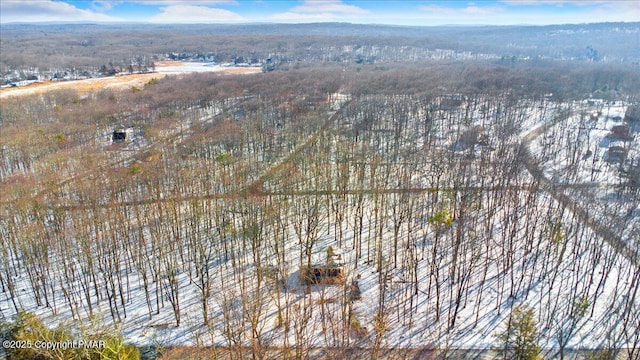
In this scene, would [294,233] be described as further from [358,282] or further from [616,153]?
[616,153]

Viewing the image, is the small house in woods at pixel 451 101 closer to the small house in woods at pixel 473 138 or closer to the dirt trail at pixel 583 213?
the small house in woods at pixel 473 138

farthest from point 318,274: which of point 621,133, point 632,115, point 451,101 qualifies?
point 632,115

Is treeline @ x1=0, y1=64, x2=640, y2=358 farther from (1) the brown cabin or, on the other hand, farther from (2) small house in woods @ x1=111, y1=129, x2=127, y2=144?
(2) small house in woods @ x1=111, y1=129, x2=127, y2=144

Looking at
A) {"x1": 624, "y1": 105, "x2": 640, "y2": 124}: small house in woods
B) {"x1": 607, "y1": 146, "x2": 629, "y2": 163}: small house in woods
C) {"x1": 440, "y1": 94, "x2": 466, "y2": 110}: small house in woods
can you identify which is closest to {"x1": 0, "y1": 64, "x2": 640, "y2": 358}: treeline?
{"x1": 440, "y1": 94, "x2": 466, "y2": 110}: small house in woods

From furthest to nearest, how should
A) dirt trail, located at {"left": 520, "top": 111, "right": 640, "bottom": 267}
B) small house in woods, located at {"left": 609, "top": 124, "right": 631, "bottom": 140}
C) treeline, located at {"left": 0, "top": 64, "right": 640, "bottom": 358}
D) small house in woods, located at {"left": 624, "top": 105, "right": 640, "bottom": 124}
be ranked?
small house in woods, located at {"left": 624, "top": 105, "right": 640, "bottom": 124} < small house in woods, located at {"left": 609, "top": 124, "right": 631, "bottom": 140} < dirt trail, located at {"left": 520, "top": 111, "right": 640, "bottom": 267} < treeline, located at {"left": 0, "top": 64, "right": 640, "bottom": 358}

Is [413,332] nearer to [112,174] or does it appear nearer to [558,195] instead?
[558,195]

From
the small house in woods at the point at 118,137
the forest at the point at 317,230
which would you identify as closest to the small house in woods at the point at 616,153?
the forest at the point at 317,230
